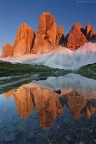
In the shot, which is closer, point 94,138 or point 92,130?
point 94,138

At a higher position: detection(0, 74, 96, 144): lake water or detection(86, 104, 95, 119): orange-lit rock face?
detection(86, 104, 95, 119): orange-lit rock face

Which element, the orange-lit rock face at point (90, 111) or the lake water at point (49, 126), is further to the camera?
the orange-lit rock face at point (90, 111)

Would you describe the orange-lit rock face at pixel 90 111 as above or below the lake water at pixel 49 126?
above

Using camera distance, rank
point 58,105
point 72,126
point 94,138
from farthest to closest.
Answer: point 58,105 → point 72,126 → point 94,138

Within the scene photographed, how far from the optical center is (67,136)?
38.3 ft

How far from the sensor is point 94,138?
37.0 feet

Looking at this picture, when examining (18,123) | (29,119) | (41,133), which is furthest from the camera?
(29,119)

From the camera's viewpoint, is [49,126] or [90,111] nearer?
[49,126]

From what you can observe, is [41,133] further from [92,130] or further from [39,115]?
[39,115]

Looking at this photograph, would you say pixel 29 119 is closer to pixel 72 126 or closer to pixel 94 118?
pixel 72 126

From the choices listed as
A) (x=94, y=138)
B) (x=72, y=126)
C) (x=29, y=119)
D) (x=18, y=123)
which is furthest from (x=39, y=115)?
(x=94, y=138)

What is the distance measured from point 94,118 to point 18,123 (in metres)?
5.41

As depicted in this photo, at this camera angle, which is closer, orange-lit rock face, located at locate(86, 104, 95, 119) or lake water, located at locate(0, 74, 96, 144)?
lake water, located at locate(0, 74, 96, 144)

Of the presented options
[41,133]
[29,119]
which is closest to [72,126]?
[41,133]
